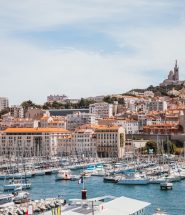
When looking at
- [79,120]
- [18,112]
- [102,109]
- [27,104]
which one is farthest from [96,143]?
[27,104]

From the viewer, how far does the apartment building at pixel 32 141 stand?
48.4 metres

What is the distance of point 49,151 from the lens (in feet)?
160

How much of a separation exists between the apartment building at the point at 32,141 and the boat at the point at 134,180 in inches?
749

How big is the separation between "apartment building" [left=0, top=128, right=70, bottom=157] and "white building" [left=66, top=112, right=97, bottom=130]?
28.8 feet

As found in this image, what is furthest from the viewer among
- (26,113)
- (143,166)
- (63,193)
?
(26,113)

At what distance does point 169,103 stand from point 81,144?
81.4 ft

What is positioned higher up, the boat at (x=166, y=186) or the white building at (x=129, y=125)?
the white building at (x=129, y=125)

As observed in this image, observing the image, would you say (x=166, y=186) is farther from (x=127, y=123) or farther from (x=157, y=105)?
(x=157, y=105)

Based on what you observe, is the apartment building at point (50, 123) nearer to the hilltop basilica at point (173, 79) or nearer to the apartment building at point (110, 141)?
the apartment building at point (110, 141)

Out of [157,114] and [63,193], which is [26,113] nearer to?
[157,114]

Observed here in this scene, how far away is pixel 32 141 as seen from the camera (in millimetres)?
48938

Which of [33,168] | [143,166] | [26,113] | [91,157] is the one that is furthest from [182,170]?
[26,113]

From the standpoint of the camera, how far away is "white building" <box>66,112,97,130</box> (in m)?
58.6

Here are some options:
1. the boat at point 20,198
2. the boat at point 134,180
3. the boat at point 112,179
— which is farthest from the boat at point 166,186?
the boat at point 20,198
